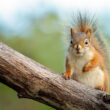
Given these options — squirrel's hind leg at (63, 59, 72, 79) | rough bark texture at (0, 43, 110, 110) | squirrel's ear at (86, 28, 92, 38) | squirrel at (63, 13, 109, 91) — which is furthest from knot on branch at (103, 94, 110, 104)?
squirrel's ear at (86, 28, 92, 38)

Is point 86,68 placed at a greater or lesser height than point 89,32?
lesser

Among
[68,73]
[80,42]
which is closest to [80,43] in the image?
[80,42]

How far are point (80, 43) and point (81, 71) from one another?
30 cm

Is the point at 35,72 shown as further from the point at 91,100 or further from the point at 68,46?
the point at 68,46

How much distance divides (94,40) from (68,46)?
350mm

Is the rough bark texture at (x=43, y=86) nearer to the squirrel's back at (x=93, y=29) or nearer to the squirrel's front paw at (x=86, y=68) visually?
the squirrel's front paw at (x=86, y=68)

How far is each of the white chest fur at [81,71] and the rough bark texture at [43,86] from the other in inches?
17.4

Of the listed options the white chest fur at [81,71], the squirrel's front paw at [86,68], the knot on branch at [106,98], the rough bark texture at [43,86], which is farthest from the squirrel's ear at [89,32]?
the knot on branch at [106,98]

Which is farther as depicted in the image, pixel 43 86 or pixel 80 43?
pixel 80 43

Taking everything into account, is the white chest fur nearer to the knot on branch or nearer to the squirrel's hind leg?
the squirrel's hind leg

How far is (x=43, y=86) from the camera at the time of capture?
12.0 feet

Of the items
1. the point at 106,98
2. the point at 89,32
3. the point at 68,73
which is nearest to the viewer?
the point at 106,98

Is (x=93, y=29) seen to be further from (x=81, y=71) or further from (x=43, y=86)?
(x=43, y=86)

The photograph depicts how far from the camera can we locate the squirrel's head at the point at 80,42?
4141 mm
